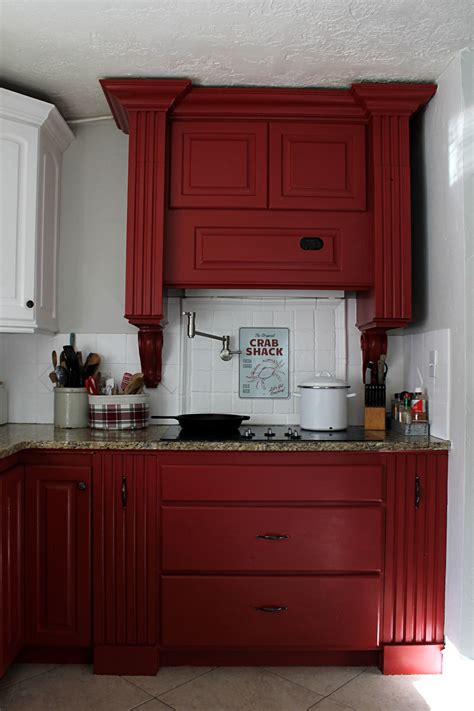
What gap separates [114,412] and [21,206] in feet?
3.09

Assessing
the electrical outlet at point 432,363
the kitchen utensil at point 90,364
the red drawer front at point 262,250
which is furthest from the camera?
the kitchen utensil at point 90,364

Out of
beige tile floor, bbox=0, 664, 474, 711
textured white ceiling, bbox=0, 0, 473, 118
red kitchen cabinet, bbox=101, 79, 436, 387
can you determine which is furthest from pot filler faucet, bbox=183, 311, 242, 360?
beige tile floor, bbox=0, 664, 474, 711

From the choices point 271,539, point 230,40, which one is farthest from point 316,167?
point 271,539

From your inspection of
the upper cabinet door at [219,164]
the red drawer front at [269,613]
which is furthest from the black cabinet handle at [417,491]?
the upper cabinet door at [219,164]

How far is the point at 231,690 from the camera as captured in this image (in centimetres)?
219

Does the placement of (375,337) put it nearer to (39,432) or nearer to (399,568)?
(399,568)

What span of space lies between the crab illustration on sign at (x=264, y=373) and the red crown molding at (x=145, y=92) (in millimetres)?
1209

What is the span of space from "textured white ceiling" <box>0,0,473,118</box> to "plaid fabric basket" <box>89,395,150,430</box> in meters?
1.34

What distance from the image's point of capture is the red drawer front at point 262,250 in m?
2.58

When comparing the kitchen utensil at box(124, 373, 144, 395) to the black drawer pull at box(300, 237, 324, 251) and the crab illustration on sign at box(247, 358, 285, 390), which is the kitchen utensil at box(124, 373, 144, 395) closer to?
the crab illustration on sign at box(247, 358, 285, 390)

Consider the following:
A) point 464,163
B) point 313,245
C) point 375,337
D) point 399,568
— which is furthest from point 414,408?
point 464,163

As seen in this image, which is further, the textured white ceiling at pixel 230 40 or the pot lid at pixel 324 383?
the pot lid at pixel 324 383

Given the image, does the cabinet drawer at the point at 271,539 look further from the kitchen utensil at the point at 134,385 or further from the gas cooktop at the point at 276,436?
the kitchen utensil at the point at 134,385

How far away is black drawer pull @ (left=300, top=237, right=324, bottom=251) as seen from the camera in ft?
8.53
